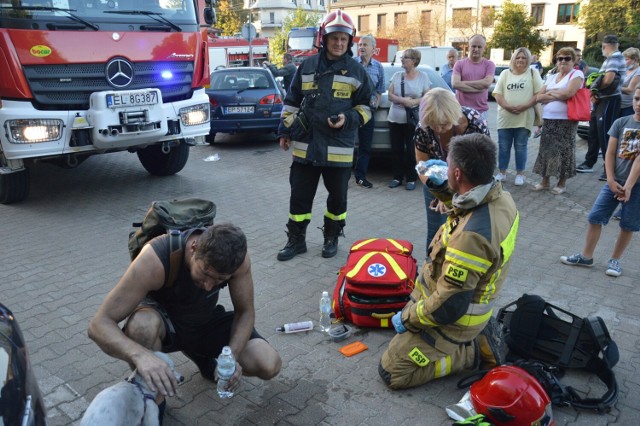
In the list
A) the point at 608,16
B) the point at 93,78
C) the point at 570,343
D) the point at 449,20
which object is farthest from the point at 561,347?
the point at 449,20

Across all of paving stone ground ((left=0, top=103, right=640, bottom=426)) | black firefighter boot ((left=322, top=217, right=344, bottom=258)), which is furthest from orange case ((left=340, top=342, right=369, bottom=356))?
black firefighter boot ((left=322, top=217, right=344, bottom=258))

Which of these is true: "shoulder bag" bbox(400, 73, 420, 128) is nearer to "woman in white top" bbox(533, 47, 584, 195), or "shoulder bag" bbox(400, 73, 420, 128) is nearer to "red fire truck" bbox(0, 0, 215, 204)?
"woman in white top" bbox(533, 47, 584, 195)

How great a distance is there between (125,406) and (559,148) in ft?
20.9

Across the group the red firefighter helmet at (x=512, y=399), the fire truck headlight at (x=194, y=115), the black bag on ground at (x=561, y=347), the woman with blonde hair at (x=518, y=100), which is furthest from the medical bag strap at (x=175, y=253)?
the woman with blonde hair at (x=518, y=100)

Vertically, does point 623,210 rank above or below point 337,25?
below

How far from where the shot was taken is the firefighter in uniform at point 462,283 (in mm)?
2799

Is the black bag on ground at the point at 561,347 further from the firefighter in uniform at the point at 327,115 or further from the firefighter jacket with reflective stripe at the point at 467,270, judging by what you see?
the firefighter in uniform at the point at 327,115

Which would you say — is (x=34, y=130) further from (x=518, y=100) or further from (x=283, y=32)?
(x=283, y=32)

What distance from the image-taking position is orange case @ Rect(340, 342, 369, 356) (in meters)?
3.53

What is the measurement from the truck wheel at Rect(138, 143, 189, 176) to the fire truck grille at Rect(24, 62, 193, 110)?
1.41m

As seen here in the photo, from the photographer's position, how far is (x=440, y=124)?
12.3ft

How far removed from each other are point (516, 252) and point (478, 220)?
8.80 feet

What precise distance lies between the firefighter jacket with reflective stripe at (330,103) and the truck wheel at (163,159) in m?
3.57

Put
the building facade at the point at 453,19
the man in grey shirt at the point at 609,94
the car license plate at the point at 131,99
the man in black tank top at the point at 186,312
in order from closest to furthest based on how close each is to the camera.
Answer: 1. the man in black tank top at the point at 186,312
2. the car license plate at the point at 131,99
3. the man in grey shirt at the point at 609,94
4. the building facade at the point at 453,19
